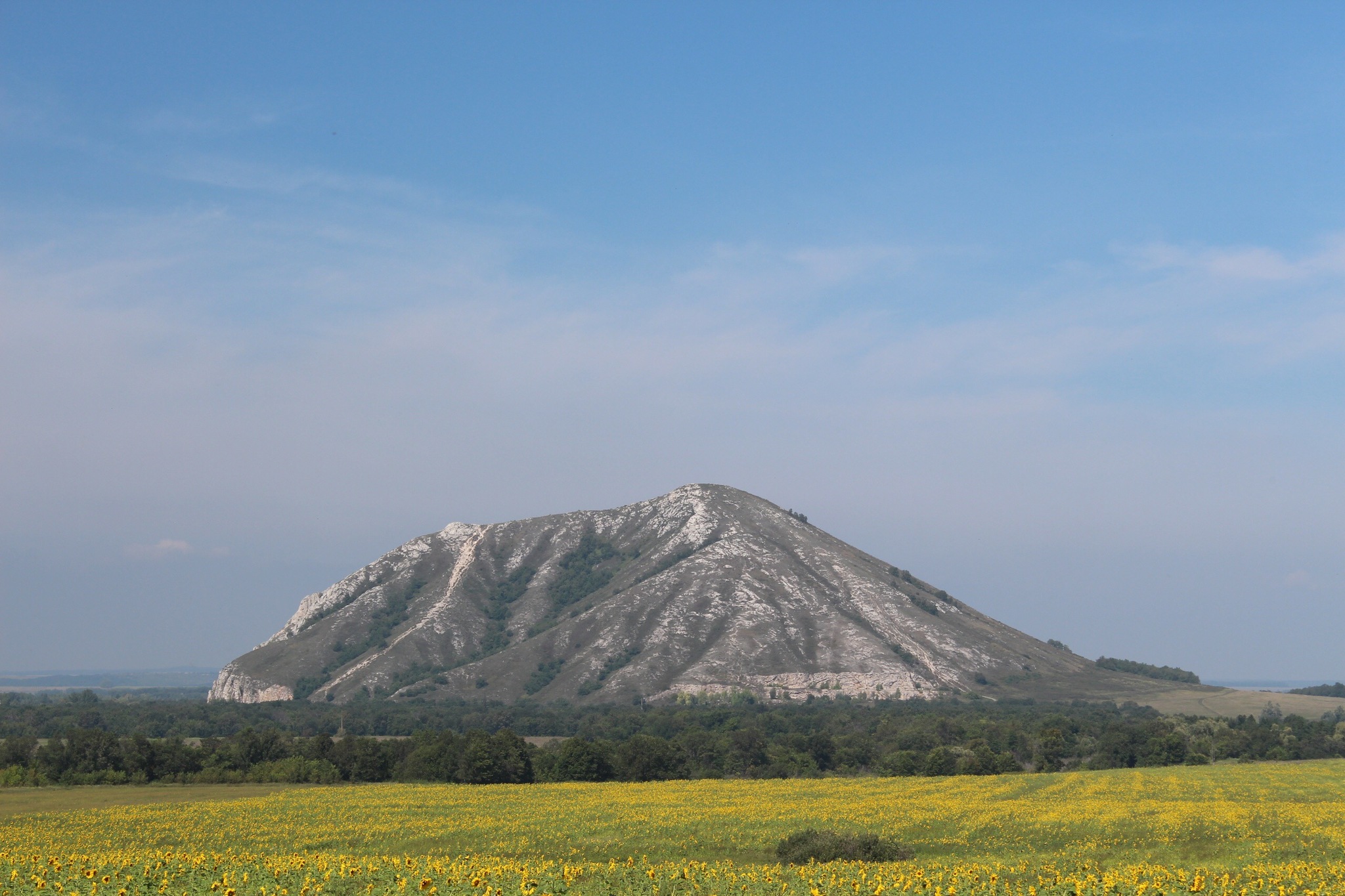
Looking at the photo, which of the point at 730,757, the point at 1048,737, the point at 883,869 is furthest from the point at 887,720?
the point at 883,869

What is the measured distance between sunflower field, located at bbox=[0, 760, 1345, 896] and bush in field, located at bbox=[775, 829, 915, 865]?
4.24ft

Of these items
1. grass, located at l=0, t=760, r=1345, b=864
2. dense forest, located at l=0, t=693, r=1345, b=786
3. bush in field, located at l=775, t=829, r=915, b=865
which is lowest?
dense forest, located at l=0, t=693, r=1345, b=786

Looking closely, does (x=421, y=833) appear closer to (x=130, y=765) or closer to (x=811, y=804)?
(x=811, y=804)

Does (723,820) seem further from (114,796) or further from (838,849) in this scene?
(114,796)

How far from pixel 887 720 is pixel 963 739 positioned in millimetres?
29108

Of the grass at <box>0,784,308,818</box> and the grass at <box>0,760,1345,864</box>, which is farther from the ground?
the grass at <box>0,760,1345,864</box>

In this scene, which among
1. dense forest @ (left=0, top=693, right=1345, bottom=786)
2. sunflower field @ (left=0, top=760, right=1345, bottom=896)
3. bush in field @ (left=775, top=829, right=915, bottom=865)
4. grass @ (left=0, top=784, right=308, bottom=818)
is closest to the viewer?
sunflower field @ (left=0, top=760, right=1345, bottom=896)

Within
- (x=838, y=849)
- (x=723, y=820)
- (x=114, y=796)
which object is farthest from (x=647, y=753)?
(x=838, y=849)

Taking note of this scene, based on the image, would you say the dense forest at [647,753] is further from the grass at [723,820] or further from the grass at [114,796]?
the grass at [723,820]

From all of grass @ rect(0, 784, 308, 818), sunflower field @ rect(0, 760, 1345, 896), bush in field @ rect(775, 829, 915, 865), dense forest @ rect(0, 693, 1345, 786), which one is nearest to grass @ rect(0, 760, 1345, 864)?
sunflower field @ rect(0, 760, 1345, 896)

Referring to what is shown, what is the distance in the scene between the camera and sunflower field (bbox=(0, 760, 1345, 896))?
96.5ft

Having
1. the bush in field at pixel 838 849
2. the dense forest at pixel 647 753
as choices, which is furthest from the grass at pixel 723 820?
the dense forest at pixel 647 753

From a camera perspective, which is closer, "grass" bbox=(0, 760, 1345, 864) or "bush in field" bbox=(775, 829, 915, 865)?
"bush in field" bbox=(775, 829, 915, 865)

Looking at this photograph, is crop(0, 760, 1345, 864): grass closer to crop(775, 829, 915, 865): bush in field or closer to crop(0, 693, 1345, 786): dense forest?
crop(775, 829, 915, 865): bush in field
